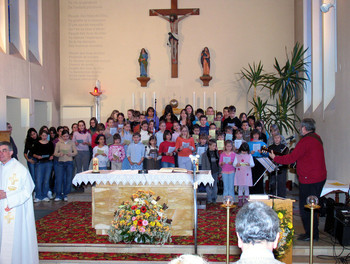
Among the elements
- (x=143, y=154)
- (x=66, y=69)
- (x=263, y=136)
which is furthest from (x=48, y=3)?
(x=263, y=136)

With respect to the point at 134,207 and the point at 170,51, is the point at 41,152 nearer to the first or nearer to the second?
the point at 134,207

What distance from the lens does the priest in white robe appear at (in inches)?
194

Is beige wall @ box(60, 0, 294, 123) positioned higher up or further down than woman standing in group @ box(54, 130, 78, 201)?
higher up

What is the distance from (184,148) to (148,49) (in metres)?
5.53

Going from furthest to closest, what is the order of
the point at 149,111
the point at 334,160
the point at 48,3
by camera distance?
1. the point at 48,3
2. the point at 149,111
3. the point at 334,160

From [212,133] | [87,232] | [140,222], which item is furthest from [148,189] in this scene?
[212,133]

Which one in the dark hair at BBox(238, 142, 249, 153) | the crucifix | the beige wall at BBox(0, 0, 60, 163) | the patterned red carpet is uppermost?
the crucifix

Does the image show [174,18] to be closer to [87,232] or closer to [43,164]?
[43,164]

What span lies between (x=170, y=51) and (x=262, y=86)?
306cm

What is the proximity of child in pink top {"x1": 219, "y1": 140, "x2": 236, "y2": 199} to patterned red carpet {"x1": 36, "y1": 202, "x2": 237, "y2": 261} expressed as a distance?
48cm

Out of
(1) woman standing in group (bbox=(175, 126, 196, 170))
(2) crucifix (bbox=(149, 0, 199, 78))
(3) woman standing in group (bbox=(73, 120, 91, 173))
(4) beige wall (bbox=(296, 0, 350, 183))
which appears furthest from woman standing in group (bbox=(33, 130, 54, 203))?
(4) beige wall (bbox=(296, 0, 350, 183))

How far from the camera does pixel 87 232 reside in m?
6.91

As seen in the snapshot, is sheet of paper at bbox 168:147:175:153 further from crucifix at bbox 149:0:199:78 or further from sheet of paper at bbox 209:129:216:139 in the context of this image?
crucifix at bbox 149:0:199:78

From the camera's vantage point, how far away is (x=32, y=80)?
38.1 ft
